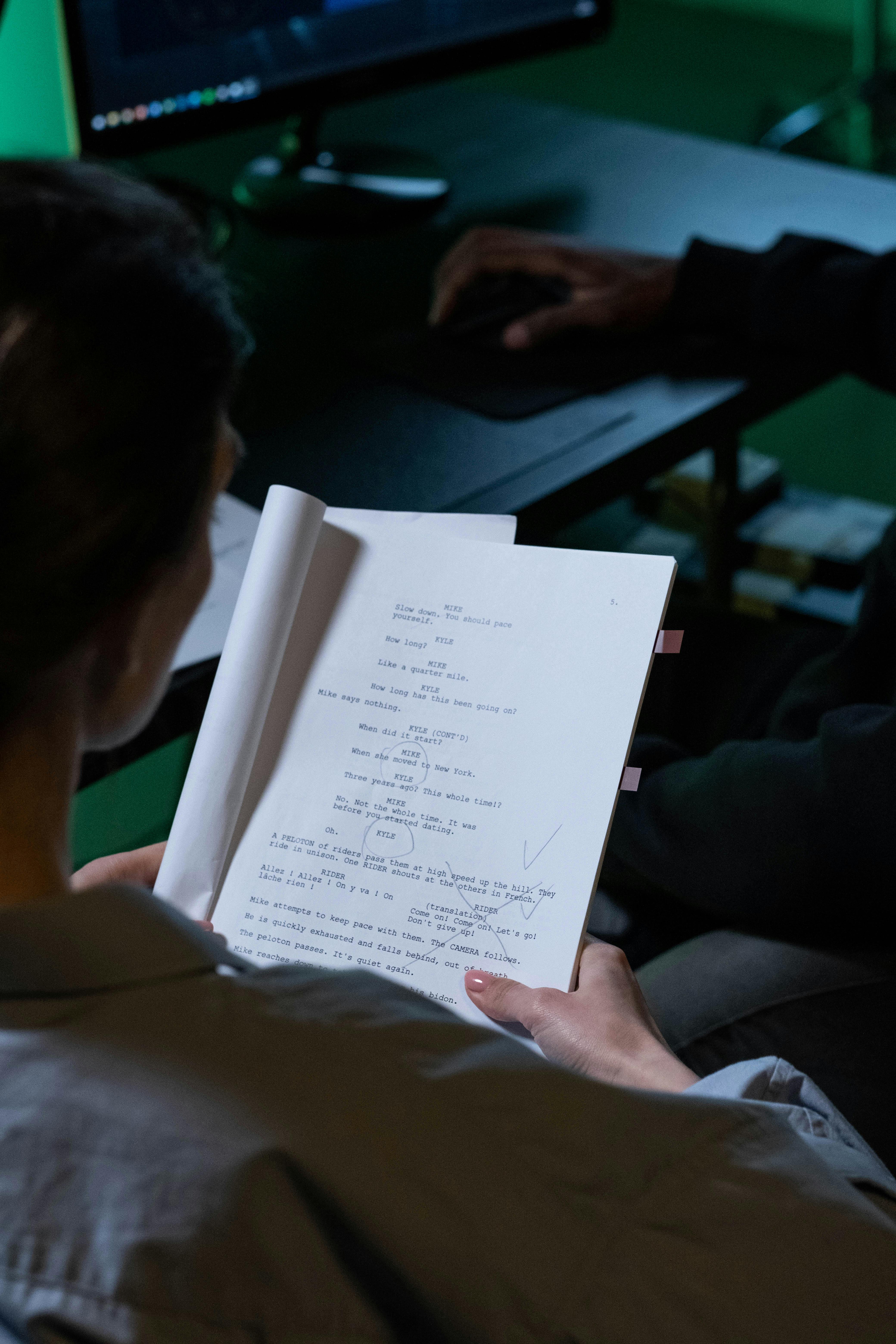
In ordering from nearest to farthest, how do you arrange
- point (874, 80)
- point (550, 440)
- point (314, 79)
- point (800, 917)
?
point (800, 917) < point (550, 440) < point (314, 79) < point (874, 80)

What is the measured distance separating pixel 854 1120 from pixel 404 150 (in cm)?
126

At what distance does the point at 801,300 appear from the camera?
1.22 metres

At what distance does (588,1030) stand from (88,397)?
0.41 metres

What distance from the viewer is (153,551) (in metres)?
0.46

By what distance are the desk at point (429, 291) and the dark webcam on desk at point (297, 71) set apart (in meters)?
0.05

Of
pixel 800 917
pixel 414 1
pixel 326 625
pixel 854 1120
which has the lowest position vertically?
pixel 854 1120

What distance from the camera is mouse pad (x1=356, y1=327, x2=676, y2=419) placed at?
1.18 metres

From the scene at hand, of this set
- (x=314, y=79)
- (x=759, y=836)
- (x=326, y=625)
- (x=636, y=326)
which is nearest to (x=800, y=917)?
(x=759, y=836)

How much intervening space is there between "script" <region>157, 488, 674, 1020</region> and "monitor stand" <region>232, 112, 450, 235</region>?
0.82 m

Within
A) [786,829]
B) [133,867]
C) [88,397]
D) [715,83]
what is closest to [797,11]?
[715,83]

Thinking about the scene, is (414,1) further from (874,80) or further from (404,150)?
(874,80)

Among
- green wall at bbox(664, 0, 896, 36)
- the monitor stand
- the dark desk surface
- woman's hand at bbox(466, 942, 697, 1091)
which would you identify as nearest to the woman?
woman's hand at bbox(466, 942, 697, 1091)

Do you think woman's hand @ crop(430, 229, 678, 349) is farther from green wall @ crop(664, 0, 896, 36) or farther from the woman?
green wall @ crop(664, 0, 896, 36)

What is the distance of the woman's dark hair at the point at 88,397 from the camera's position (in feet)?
1.33
